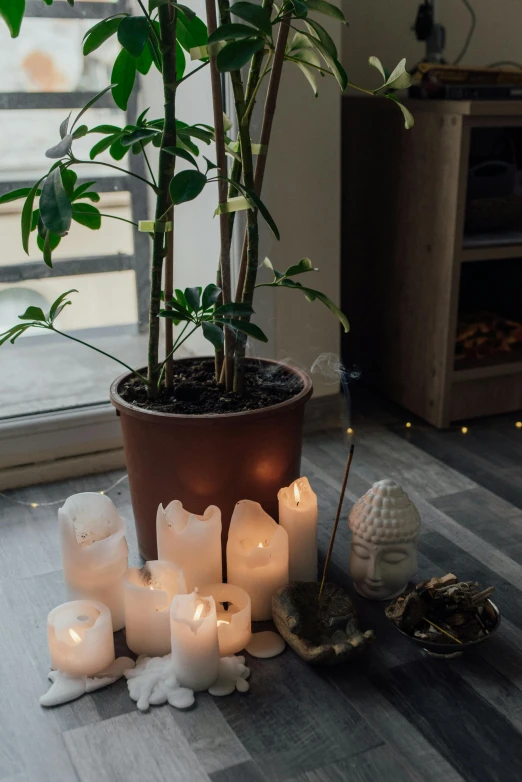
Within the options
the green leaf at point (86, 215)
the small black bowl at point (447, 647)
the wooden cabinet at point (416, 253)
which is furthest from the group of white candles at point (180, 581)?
the wooden cabinet at point (416, 253)

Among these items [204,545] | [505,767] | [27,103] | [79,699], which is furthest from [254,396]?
[27,103]

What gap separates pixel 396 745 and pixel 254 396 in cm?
63

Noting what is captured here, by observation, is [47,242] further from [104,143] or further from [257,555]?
[257,555]

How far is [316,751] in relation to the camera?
1.12 meters

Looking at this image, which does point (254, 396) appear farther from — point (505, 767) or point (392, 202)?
point (392, 202)

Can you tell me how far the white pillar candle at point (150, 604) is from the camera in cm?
128

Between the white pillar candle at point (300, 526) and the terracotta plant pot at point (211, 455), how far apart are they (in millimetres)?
58

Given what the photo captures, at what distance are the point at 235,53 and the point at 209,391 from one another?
61 centimetres

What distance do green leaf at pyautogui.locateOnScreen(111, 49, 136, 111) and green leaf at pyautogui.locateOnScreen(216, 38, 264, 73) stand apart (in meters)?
0.30

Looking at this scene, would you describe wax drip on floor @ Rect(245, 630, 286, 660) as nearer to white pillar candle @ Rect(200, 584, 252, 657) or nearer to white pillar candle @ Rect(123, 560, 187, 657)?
white pillar candle @ Rect(200, 584, 252, 657)

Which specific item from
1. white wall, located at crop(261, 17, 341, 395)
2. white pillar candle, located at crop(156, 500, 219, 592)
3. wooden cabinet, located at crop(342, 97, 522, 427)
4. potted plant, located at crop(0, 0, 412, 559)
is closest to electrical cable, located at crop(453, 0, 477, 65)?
wooden cabinet, located at crop(342, 97, 522, 427)

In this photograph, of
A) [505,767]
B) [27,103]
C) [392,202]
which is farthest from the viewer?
[392,202]

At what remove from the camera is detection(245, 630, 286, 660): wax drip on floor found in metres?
1.32

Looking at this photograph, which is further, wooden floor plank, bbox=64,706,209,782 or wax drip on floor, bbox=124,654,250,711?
wax drip on floor, bbox=124,654,250,711
